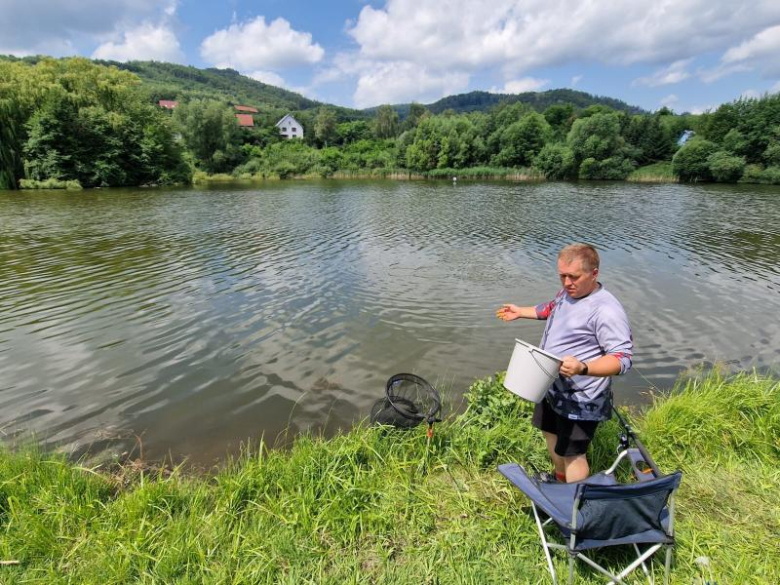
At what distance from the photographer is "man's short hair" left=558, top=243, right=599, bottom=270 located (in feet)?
9.40

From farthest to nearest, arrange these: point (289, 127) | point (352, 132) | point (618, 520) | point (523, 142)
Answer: point (289, 127) < point (352, 132) < point (523, 142) < point (618, 520)

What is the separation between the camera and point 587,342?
3.00m

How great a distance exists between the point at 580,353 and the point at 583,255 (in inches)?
31.0

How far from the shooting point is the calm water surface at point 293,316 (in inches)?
219

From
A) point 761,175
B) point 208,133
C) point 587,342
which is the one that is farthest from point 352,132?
point 587,342

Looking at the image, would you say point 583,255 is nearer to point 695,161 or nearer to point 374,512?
point 374,512

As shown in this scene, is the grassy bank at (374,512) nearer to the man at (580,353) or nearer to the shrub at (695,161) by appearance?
the man at (580,353)

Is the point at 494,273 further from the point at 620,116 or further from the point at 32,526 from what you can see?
the point at 620,116

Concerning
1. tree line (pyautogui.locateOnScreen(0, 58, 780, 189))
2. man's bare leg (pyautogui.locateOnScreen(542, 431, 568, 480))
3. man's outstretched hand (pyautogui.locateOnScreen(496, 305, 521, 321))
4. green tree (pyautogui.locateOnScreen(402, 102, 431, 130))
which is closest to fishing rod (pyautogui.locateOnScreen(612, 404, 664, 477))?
man's bare leg (pyautogui.locateOnScreen(542, 431, 568, 480))

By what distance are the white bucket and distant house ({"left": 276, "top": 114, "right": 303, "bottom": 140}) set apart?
399ft

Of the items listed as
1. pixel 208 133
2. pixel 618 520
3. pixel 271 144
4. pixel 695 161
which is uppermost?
pixel 271 144

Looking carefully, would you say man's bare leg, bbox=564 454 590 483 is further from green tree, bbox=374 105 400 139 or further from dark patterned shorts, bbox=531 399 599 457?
green tree, bbox=374 105 400 139

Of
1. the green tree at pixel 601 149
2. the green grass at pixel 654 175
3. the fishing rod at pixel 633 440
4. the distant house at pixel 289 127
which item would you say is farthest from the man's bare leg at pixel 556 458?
the distant house at pixel 289 127

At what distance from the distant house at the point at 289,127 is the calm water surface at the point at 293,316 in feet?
338
